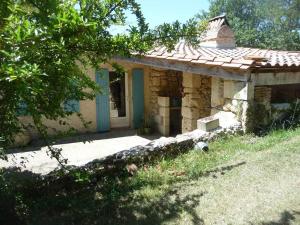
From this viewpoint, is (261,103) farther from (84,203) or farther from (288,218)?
(84,203)

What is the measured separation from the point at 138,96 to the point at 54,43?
1006 centimetres

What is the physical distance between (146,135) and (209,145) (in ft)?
17.0

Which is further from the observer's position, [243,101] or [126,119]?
[126,119]

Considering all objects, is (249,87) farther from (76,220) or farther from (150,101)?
(150,101)

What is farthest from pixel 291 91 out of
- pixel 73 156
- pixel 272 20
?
pixel 272 20

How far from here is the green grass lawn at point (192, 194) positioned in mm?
4148

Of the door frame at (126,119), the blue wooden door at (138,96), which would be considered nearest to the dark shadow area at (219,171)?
the blue wooden door at (138,96)

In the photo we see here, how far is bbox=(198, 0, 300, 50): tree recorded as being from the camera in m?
27.7

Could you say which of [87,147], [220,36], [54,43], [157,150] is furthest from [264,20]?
[54,43]

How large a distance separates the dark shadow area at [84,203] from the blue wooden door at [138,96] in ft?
23.9

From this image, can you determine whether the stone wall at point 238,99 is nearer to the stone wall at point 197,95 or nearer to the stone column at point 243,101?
the stone column at point 243,101

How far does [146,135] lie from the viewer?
11867mm

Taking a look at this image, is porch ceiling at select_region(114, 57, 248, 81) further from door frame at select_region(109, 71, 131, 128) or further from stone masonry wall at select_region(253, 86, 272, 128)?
door frame at select_region(109, 71, 131, 128)

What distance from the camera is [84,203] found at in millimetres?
4797
